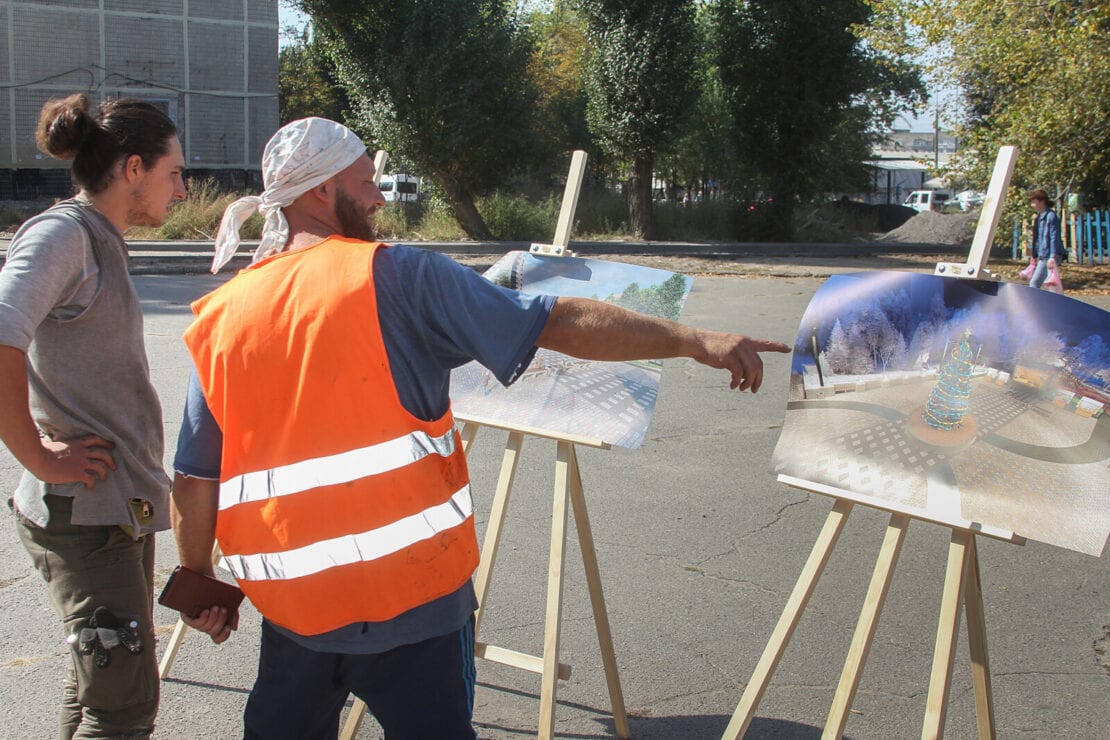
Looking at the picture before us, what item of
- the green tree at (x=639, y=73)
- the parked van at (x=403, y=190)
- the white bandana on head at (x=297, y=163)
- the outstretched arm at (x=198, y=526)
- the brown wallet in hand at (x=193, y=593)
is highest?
the green tree at (x=639, y=73)

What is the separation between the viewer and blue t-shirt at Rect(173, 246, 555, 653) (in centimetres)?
183

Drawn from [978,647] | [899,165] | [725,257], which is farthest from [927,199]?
[978,647]

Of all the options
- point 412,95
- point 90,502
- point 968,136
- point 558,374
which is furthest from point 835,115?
point 90,502

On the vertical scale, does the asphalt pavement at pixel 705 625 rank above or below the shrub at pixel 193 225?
below

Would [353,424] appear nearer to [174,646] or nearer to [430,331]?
[430,331]

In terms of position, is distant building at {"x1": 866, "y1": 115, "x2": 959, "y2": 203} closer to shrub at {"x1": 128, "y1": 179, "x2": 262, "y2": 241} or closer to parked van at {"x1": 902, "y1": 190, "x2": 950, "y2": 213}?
parked van at {"x1": 902, "y1": 190, "x2": 950, "y2": 213}

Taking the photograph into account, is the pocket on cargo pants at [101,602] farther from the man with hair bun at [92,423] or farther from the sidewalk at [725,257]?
the sidewalk at [725,257]

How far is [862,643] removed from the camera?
8.89 feet

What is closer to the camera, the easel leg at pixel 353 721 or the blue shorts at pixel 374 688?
the blue shorts at pixel 374 688

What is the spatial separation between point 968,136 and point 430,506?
19.9 meters

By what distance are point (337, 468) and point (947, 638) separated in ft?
5.71

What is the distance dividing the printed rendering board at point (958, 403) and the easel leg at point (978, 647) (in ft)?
0.79

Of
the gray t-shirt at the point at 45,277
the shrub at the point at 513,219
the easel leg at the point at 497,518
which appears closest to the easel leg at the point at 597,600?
the easel leg at the point at 497,518

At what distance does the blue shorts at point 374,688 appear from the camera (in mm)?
1937
